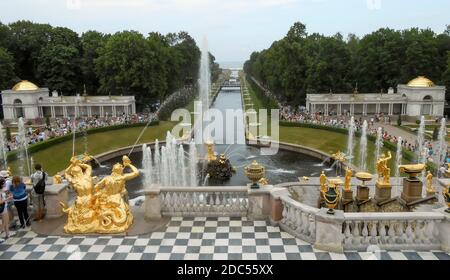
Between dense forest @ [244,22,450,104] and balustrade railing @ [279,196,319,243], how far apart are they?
6028 cm

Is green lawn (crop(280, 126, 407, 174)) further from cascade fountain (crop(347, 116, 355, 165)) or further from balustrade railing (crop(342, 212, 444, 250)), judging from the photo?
balustrade railing (crop(342, 212, 444, 250))

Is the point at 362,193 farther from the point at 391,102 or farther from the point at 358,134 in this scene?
the point at 391,102

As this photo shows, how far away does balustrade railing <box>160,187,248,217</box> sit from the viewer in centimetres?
1619

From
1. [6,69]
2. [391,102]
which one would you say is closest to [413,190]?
→ [391,102]

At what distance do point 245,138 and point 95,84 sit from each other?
45724 millimetres

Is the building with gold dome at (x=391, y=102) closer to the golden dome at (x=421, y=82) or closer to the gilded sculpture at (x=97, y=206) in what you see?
the golden dome at (x=421, y=82)

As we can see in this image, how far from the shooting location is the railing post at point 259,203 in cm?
1566

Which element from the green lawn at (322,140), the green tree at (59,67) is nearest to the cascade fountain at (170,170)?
the green lawn at (322,140)

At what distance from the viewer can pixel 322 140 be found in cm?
5044

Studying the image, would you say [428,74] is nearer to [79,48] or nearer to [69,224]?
[79,48]

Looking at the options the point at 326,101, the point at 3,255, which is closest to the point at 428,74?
the point at 326,101

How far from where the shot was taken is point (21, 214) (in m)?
15.0

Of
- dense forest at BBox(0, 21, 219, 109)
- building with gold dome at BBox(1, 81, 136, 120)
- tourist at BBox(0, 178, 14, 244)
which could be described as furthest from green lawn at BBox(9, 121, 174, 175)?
tourist at BBox(0, 178, 14, 244)

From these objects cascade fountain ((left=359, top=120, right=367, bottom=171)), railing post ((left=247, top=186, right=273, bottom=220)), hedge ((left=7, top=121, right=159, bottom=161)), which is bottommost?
cascade fountain ((left=359, top=120, right=367, bottom=171))
